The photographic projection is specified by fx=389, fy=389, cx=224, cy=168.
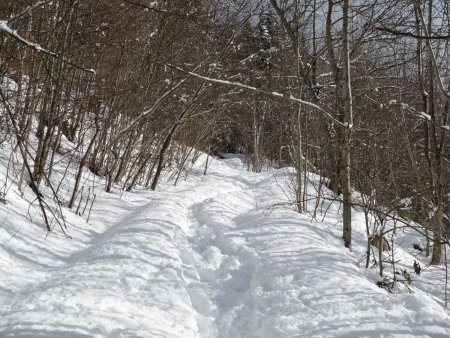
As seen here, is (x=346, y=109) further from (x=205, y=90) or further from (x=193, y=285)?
(x=205, y=90)

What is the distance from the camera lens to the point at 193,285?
152 inches

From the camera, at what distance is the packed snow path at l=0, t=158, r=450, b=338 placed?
267 cm

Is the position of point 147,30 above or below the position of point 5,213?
above

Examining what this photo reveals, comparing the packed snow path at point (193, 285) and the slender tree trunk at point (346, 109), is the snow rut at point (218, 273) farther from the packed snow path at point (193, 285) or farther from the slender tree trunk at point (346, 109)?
the slender tree trunk at point (346, 109)

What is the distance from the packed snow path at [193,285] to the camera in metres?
2.67

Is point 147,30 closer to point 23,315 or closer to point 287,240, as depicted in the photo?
point 287,240

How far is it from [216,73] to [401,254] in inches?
247

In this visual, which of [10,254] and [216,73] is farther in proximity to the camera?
[216,73]

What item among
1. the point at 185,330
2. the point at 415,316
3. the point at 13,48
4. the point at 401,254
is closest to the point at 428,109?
the point at 401,254

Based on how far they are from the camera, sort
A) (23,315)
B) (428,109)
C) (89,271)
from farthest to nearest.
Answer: (428,109), (89,271), (23,315)

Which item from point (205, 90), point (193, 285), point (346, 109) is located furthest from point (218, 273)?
point (205, 90)

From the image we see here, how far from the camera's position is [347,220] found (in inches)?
202

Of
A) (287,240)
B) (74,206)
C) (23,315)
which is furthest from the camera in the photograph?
(74,206)

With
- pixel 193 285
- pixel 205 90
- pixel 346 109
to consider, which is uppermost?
pixel 205 90
